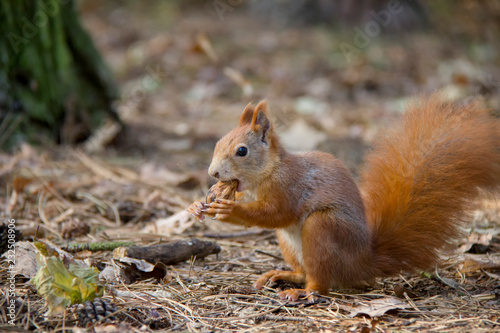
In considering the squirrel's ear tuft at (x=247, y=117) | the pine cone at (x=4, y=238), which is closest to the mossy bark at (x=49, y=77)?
the pine cone at (x=4, y=238)

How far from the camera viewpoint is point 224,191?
201 cm

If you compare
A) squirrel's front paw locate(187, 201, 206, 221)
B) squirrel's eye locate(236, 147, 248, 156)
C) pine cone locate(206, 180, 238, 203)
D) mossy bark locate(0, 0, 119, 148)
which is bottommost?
squirrel's front paw locate(187, 201, 206, 221)

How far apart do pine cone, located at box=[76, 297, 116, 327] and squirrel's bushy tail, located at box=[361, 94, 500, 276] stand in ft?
3.19

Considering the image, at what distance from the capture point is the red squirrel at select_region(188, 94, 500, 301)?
1890 millimetres

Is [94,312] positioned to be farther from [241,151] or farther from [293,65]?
[293,65]

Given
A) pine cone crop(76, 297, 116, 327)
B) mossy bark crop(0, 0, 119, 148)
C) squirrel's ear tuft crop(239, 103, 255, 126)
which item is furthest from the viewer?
mossy bark crop(0, 0, 119, 148)

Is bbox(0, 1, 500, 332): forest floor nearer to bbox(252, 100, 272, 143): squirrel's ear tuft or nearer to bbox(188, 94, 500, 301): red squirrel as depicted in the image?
bbox(188, 94, 500, 301): red squirrel

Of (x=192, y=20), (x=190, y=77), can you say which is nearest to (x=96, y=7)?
(x=192, y=20)

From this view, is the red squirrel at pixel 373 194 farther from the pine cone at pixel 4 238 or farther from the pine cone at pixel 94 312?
the pine cone at pixel 4 238

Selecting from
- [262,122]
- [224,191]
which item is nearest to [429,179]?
[262,122]

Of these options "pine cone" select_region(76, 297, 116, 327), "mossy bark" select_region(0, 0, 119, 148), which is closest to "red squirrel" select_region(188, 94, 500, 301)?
"pine cone" select_region(76, 297, 116, 327)

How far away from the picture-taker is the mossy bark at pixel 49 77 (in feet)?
11.3

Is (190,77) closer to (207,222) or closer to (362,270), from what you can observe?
(207,222)

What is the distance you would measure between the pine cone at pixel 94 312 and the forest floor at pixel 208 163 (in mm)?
16
